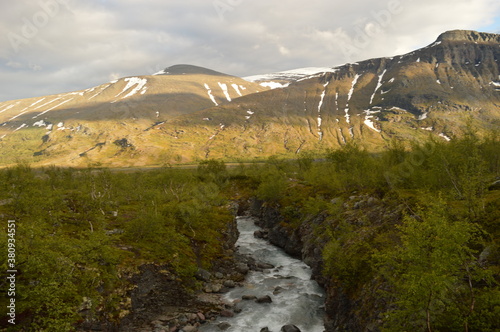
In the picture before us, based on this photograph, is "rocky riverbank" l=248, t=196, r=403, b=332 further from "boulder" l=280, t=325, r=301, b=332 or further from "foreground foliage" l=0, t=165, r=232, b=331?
"foreground foliage" l=0, t=165, r=232, b=331

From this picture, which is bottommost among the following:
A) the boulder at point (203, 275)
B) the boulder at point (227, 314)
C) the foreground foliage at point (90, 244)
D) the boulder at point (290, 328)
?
the boulder at point (227, 314)

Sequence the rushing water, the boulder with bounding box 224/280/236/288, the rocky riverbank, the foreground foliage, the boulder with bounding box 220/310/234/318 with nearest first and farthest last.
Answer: the foreground foliage, the rocky riverbank, the rushing water, the boulder with bounding box 220/310/234/318, the boulder with bounding box 224/280/236/288

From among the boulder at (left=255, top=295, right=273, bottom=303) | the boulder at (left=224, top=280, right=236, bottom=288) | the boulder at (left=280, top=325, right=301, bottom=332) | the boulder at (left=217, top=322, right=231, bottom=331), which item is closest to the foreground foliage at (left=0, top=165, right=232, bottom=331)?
the boulder at (left=224, top=280, right=236, bottom=288)

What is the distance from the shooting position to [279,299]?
4522 centimetres

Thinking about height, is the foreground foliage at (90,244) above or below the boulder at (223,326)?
above

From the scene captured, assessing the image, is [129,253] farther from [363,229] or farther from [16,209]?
[363,229]

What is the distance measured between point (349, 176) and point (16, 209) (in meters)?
71.4

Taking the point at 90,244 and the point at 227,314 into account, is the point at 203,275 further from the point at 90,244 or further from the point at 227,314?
the point at 90,244

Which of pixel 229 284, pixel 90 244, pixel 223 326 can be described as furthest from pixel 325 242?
pixel 90 244

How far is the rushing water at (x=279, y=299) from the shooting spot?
1508 inches

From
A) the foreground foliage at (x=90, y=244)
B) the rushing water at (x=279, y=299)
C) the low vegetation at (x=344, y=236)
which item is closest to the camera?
the low vegetation at (x=344, y=236)

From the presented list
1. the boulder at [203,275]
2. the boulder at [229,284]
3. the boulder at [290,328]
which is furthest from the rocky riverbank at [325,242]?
the boulder at [203,275]

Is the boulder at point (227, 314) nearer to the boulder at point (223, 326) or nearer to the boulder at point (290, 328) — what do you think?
the boulder at point (223, 326)

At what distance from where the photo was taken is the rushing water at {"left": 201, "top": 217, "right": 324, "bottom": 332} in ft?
126
